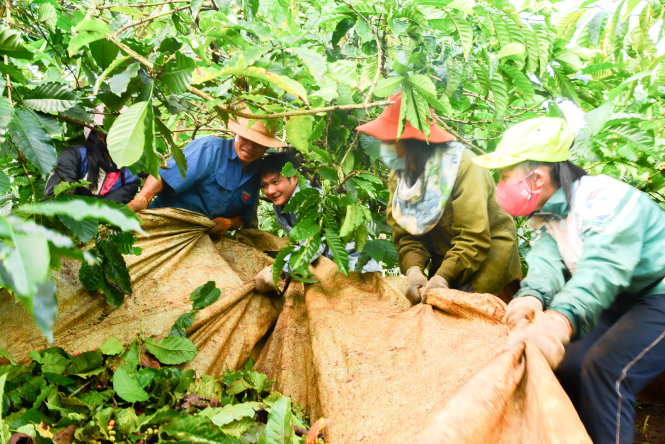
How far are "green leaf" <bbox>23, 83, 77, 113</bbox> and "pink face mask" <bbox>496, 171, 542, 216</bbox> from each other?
57.5 inches

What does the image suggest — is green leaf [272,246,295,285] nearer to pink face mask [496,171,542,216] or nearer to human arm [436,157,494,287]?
human arm [436,157,494,287]

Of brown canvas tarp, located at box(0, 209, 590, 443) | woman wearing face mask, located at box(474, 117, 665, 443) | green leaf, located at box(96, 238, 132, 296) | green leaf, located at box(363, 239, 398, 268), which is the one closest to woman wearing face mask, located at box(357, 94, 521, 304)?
green leaf, located at box(363, 239, 398, 268)

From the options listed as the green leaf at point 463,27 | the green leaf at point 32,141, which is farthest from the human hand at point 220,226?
the green leaf at point 463,27

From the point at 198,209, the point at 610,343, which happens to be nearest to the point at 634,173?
the point at 610,343

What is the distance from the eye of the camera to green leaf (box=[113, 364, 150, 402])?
150cm

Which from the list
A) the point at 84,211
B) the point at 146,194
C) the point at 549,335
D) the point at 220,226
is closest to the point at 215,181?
the point at 220,226

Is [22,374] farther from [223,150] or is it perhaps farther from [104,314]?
[223,150]

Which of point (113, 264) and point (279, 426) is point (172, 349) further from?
point (279, 426)

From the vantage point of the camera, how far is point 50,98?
132 cm

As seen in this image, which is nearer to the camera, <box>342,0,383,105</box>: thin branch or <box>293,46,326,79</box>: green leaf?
<box>293,46,326,79</box>: green leaf

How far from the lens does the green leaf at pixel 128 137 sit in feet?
3.31

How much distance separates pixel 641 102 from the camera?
2186 mm

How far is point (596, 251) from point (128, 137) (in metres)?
1.31

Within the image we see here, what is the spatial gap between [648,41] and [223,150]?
2.03 m
